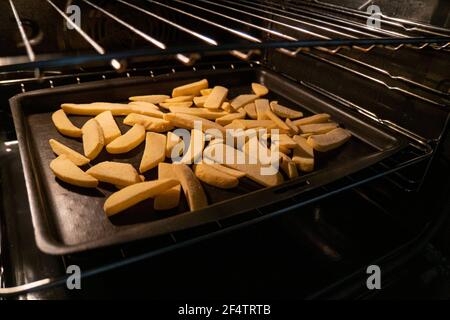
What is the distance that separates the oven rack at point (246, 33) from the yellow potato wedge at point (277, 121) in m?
0.21

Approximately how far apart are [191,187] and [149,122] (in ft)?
1.09

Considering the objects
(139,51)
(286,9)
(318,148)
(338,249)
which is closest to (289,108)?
(318,148)

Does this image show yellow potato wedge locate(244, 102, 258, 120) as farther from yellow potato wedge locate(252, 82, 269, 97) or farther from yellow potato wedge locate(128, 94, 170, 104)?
yellow potato wedge locate(128, 94, 170, 104)

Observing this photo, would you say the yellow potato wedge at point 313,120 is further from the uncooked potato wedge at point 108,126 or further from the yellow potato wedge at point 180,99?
the uncooked potato wedge at point 108,126

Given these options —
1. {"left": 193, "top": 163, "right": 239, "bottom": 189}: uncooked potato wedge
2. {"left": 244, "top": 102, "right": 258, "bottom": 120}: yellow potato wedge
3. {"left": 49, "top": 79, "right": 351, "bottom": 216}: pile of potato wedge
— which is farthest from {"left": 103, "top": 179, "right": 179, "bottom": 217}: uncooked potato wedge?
{"left": 244, "top": 102, "right": 258, "bottom": 120}: yellow potato wedge

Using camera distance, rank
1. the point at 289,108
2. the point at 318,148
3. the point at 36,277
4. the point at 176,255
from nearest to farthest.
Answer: the point at 36,277
the point at 176,255
the point at 318,148
the point at 289,108

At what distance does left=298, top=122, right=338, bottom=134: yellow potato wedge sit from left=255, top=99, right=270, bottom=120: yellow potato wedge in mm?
126

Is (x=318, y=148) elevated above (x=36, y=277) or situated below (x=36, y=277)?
above

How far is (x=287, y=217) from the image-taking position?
100 centimetres

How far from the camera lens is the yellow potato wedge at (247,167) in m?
0.82

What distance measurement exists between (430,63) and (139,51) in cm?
86

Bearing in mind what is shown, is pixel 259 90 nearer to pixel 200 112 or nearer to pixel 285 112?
pixel 285 112

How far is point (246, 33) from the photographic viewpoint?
90 cm

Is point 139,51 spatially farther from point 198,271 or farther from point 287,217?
point 287,217
